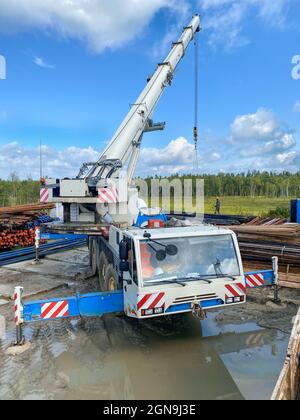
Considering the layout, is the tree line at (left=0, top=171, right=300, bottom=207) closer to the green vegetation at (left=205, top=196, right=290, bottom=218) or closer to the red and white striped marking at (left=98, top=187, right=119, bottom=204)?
the green vegetation at (left=205, top=196, right=290, bottom=218)

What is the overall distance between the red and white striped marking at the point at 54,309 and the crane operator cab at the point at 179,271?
3.19ft

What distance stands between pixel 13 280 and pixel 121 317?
13.9ft

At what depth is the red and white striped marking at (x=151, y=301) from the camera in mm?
5152

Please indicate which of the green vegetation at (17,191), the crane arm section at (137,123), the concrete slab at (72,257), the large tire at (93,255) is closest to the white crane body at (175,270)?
the large tire at (93,255)

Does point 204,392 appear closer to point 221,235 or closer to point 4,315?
point 221,235

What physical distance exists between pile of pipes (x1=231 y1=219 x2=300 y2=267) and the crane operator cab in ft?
12.4

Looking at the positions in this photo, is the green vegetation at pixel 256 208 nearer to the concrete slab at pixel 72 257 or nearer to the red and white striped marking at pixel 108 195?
the concrete slab at pixel 72 257

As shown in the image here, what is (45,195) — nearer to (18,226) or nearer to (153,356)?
(153,356)

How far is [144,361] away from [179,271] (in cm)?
148

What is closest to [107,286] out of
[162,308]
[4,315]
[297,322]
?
[4,315]

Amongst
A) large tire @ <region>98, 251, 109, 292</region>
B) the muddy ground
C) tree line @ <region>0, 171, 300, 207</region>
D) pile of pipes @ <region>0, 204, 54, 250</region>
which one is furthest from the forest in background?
the muddy ground

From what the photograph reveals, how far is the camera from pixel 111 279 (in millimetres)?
7371

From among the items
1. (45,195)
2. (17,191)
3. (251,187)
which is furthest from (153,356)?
(251,187)

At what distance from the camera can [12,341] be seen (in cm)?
607
